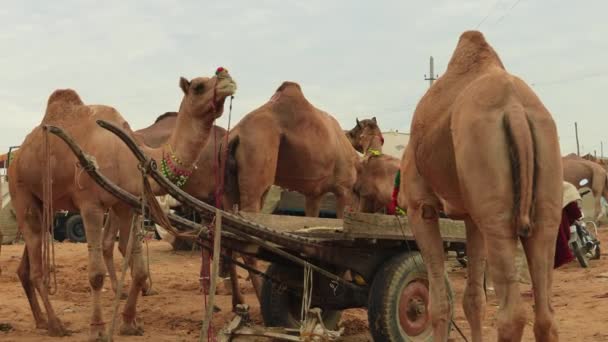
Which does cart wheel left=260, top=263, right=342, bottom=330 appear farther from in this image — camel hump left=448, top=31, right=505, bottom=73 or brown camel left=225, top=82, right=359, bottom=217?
camel hump left=448, top=31, right=505, bottom=73

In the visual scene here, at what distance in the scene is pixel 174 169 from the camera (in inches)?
276

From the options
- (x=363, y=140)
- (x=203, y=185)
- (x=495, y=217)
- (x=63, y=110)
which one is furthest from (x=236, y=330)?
(x=363, y=140)

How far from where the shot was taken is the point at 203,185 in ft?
34.3

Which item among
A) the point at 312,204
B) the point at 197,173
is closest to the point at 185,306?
the point at 197,173

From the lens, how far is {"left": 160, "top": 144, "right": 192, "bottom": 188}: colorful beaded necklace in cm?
701

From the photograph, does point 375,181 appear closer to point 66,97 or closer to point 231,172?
point 231,172

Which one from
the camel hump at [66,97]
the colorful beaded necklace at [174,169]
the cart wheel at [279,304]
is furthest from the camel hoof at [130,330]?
the camel hump at [66,97]

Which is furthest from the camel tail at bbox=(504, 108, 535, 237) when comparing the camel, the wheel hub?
the camel

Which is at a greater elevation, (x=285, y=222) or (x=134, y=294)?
(x=285, y=222)

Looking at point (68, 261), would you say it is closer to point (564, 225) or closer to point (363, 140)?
point (363, 140)

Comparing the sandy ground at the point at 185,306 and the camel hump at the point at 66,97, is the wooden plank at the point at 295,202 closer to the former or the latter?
the sandy ground at the point at 185,306

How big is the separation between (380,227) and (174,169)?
204cm

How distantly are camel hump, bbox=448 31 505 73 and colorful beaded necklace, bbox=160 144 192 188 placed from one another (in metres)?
2.94

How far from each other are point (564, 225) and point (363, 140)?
3933mm
